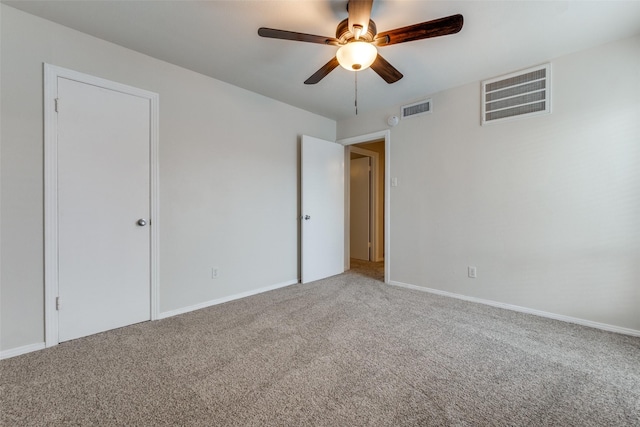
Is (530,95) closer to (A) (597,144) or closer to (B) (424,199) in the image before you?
(A) (597,144)

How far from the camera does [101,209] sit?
2.31m

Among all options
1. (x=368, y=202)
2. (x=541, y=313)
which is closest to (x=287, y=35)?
(x=541, y=313)

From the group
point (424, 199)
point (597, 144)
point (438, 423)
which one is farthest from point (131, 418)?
point (597, 144)

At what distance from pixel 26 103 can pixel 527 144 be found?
4.29 metres

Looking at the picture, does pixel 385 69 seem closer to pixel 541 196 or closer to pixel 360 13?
pixel 360 13

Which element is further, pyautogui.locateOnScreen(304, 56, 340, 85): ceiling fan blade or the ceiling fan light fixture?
Answer: pyautogui.locateOnScreen(304, 56, 340, 85): ceiling fan blade

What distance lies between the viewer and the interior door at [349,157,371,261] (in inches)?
216

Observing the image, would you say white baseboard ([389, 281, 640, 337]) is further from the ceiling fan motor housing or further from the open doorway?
the ceiling fan motor housing

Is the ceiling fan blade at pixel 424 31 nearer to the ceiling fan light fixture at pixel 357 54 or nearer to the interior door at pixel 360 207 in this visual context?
the ceiling fan light fixture at pixel 357 54

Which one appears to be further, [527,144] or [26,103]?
[527,144]

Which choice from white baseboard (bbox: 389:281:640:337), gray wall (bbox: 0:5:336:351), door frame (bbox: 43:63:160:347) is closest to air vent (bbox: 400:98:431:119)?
gray wall (bbox: 0:5:336:351)

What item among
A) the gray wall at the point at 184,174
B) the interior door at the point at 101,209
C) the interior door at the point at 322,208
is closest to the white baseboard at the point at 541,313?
the interior door at the point at 322,208

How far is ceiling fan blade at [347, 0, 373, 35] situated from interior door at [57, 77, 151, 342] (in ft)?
6.63

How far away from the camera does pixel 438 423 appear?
1358 mm
